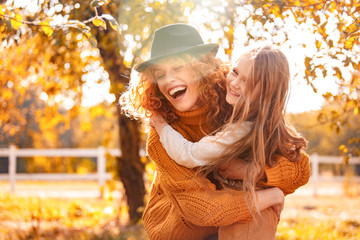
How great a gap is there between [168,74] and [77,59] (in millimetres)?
3042

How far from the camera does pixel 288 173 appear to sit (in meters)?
2.29

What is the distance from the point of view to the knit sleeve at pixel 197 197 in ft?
7.04

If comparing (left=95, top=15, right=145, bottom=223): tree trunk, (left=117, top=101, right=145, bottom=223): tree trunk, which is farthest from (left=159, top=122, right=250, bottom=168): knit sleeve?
(left=117, top=101, right=145, bottom=223): tree trunk

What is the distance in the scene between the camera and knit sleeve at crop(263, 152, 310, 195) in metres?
2.26

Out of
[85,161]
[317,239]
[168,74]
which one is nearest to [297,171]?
[168,74]

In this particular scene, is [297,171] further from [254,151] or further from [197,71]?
[197,71]

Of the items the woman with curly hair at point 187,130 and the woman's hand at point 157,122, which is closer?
the woman with curly hair at point 187,130

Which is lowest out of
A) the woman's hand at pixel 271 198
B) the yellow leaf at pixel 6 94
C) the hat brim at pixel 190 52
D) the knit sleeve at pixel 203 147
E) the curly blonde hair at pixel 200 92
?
the woman's hand at pixel 271 198

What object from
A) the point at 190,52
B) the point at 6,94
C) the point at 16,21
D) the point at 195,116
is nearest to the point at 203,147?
the point at 195,116

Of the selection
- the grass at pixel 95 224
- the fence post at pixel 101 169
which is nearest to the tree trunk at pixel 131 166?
the grass at pixel 95 224

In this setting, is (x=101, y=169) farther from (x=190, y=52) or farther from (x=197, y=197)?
(x=197, y=197)

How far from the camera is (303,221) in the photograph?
660cm

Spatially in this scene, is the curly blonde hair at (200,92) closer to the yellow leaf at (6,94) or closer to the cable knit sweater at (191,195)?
the cable knit sweater at (191,195)

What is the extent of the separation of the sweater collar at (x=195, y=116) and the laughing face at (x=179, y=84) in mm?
22
